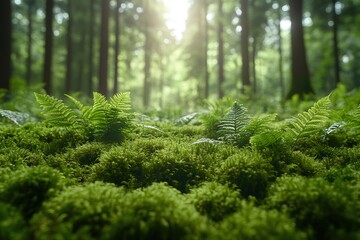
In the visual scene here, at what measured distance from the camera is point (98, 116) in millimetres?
4461

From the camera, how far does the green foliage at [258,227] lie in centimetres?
213

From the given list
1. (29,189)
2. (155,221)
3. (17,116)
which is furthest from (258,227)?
(17,116)

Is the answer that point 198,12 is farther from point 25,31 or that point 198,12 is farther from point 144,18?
point 25,31

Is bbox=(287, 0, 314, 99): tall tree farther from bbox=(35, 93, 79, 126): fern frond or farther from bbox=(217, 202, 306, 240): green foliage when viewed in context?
bbox=(217, 202, 306, 240): green foliage

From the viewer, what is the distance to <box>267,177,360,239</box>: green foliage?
94.0 inches

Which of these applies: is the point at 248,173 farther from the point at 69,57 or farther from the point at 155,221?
the point at 69,57

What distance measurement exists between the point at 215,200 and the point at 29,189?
1778mm

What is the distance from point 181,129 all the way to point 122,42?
25373 millimetres

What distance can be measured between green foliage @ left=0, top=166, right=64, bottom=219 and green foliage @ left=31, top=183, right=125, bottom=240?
0.49 ft

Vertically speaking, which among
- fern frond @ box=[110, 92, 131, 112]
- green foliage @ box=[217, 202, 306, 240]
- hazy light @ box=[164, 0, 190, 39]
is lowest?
green foliage @ box=[217, 202, 306, 240]

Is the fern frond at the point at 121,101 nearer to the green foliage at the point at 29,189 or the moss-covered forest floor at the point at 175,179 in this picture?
the moss-covered forest floor at the point at 175,179

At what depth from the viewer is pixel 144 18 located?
88.8ft

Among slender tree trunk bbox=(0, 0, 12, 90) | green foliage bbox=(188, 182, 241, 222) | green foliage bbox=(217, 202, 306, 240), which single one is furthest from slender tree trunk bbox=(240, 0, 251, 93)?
green foliage bbox=(217, 202, 306, 240)

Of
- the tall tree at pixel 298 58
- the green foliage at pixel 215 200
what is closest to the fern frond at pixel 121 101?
the green foliage at pixel 215 200
